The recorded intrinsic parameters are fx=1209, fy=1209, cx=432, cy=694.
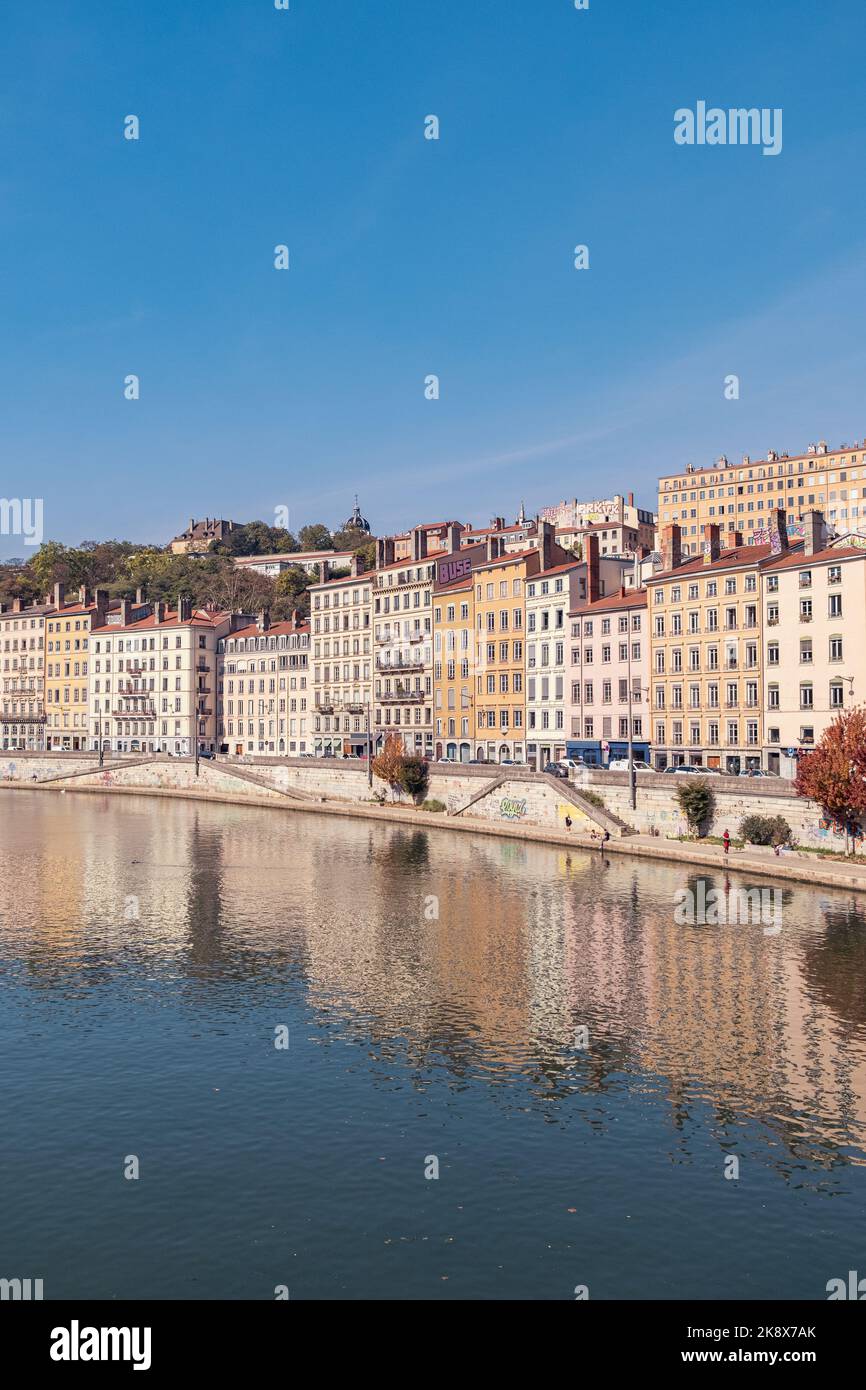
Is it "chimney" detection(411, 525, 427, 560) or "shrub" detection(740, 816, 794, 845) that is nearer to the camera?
"shrub" detection(740, 816, 794, 845)

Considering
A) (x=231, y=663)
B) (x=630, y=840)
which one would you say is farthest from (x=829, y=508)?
(x=630, y=840)

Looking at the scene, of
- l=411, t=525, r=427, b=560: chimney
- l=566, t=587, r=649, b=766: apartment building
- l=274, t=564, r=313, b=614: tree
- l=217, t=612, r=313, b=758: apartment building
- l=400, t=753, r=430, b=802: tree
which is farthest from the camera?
l=274, t=564, r=313, b=614: tree

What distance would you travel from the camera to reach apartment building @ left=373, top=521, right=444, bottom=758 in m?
122

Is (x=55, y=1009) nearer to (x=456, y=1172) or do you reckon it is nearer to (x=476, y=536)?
(x=456, y=1172)

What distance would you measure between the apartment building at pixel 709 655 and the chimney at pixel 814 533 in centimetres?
360

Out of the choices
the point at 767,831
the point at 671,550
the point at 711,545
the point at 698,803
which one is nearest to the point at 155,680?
the point at 671,550

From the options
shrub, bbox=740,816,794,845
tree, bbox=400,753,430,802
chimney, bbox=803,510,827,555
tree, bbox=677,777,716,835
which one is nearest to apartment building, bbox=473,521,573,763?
tree, bbox=400,753,430,802

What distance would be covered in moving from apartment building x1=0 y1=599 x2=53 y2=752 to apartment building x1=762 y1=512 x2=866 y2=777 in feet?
385

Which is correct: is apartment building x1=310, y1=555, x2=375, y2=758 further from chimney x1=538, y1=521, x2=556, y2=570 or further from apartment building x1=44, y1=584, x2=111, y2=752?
apartment building x1=44, y1=584, x2=111, y2=752

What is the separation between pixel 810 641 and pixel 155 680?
324 feet

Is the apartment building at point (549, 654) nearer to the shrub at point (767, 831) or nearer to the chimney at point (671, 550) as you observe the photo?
the chimney at point (671, 550)

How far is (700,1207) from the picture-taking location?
83.9 feet

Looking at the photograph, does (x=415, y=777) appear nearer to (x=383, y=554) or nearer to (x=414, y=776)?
(x=414, y=776)

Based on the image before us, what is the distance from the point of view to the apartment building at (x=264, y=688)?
144 meters
